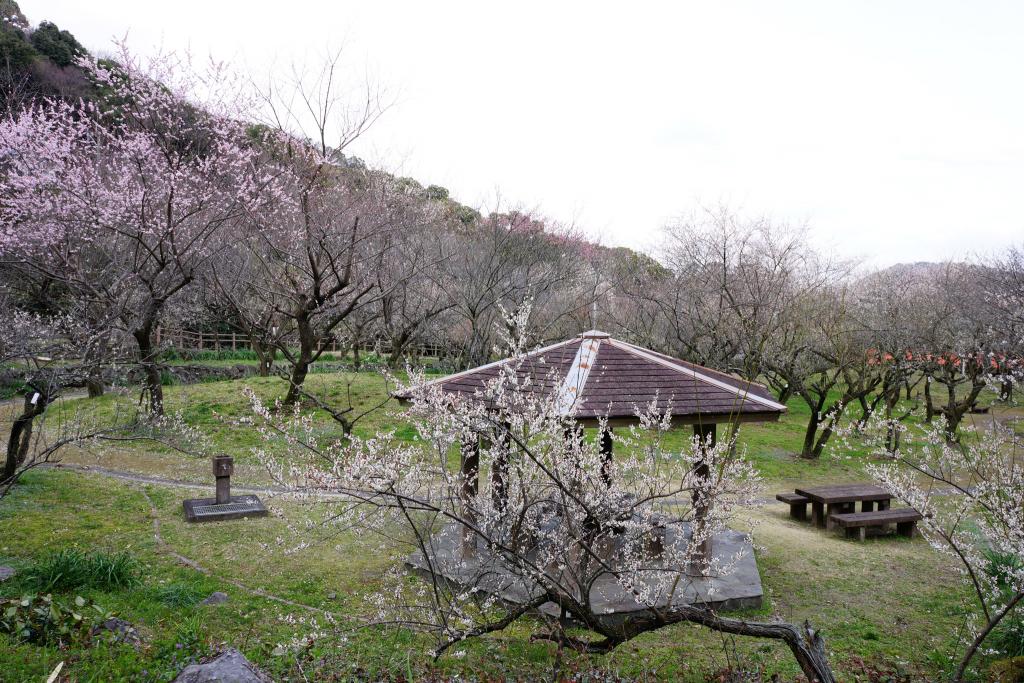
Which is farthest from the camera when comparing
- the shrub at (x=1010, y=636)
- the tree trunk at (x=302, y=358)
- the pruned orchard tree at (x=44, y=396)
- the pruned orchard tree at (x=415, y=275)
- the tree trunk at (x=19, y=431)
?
the pruned orchard tree at (x=415, y=275)

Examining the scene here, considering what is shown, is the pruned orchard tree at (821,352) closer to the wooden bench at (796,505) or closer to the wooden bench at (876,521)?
the wooden bench at (796,505)

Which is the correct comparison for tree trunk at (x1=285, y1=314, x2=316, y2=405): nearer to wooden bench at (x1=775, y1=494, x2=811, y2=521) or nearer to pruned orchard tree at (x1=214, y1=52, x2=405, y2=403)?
pruned orchard tree at (x1=214, y1=52, x2=405, y2=403)

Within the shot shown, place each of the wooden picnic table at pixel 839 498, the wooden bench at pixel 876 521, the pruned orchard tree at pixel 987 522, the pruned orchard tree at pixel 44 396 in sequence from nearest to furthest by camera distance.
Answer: the pruned orchard tree at pixel 987 522, the pruned orchard tree at pixel 44 396, the wooden bench at pixel 876 521, the wooden picnic table at pixel 839 498

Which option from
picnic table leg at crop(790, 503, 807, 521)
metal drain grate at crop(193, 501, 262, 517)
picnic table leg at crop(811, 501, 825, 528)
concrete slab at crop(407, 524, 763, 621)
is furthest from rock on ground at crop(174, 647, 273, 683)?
picnic table leg at crop(790, 503, 807, 521)

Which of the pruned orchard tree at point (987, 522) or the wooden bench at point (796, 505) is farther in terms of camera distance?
the wooden bench at point (796, 505)

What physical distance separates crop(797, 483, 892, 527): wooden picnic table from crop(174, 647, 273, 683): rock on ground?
8.08 metres

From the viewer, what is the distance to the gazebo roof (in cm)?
652

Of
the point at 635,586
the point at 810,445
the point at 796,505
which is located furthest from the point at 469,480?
the point at 810,445

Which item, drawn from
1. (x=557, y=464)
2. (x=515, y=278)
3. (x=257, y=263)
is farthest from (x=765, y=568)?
(x=257, y=263)

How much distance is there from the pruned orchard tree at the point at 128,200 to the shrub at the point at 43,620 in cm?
785

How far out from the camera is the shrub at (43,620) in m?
4.61

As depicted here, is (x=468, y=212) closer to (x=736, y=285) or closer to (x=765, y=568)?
(x=736, y=285)

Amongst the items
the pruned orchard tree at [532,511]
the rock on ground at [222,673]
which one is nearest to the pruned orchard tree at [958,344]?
the pruned orchard tree at [532,511]

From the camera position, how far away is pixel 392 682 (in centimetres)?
464
